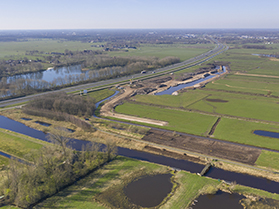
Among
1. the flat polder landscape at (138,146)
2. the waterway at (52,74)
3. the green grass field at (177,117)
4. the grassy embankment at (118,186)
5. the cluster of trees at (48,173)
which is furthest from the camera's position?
the waterway at (52,74)

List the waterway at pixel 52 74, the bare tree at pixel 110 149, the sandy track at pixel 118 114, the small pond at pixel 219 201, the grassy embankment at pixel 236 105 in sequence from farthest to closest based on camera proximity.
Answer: the waterway at pixel 52 74
the sandy track at pixel 118 114
the grassy embankment at pixel 236 105
the bare tree at pixel 110 149
the small pond at pixel 219 201

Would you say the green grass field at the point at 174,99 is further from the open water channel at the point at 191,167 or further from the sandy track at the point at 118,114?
the open water channel at the point at 191,167

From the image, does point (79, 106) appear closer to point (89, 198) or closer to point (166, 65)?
point (89, 198)

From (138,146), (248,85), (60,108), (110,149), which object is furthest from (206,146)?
(248,85)

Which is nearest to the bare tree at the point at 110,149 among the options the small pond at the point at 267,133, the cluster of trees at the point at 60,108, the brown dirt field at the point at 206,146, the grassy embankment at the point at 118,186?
the grassy embankment at the point at 118,186

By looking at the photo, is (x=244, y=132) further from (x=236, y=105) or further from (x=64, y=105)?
(x=64, y=105)

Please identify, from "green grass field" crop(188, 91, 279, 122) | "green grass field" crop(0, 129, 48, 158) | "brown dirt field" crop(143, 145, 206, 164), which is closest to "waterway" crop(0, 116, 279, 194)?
"brown dirt field" crop(143, 145, 206, 164)
